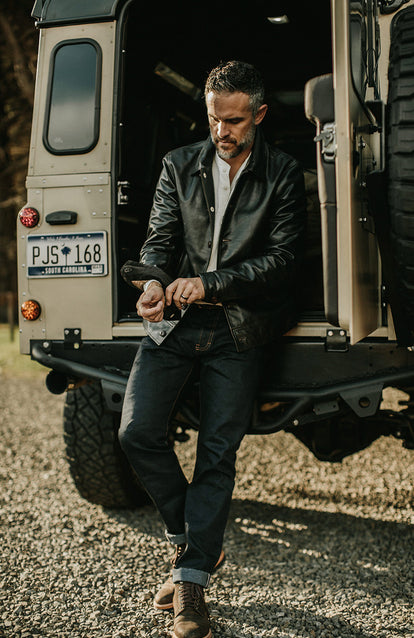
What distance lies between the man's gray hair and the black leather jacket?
192 millimetres

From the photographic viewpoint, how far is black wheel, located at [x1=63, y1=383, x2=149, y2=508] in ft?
11.4

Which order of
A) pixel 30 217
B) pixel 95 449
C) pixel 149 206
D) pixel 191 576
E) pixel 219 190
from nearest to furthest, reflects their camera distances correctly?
pixel 191 576, pixel 219 190, pixel 30 217, pixel 95 449, pixel 149 206

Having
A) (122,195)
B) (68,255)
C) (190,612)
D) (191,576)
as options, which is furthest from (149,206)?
(190,612)

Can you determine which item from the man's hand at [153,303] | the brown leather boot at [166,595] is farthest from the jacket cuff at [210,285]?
the brown leather boot at [166,595]

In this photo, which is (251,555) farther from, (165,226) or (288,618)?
(165,226)

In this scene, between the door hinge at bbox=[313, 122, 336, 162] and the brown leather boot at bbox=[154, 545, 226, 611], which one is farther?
the brown leather boot at bbox=[154, 545, 226, 611]

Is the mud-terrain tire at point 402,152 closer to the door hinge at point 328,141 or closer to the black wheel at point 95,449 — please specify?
the door hinge at point 328,141

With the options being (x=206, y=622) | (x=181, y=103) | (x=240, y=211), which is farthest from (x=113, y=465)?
(x=181, y=103)

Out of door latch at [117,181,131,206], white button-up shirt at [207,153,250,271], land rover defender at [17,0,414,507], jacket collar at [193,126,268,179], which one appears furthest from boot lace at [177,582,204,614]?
door latch at [117,181,131,206]

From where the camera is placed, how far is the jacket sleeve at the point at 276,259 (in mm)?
2578

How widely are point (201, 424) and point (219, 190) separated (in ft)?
3.17

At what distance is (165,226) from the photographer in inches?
111

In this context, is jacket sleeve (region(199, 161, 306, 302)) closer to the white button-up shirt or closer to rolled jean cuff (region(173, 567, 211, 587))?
the white button-up shirt

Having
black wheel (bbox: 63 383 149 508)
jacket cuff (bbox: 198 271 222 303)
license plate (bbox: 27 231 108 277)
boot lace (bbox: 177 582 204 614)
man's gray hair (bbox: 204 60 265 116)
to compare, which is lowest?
boot lace (bbox: 177 582 204 614)
